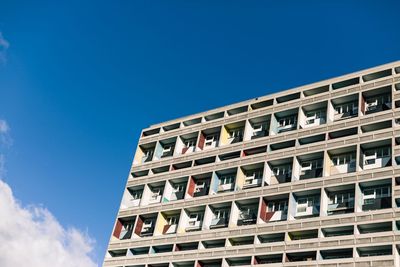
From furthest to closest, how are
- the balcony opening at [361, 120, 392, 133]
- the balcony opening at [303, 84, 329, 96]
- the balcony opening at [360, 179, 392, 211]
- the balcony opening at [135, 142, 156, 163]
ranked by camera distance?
the balcony opening at [135, 142, 156, 163], the balcony opening at [303, 84, 329, 96], the balcony opening at [361, 120, 392, 133], the balcony opening at [360, 179, 392, 211]

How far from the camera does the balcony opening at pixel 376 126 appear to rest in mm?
35812

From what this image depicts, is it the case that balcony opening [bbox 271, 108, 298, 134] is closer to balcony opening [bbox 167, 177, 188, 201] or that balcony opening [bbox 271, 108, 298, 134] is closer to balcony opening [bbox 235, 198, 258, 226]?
balcony opening [bbox 235, 198, 258, 226]

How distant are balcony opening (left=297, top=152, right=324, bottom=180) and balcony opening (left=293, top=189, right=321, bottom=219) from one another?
1216 millimetres

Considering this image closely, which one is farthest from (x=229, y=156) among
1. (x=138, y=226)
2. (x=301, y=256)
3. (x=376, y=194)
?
(x=376, y=194)

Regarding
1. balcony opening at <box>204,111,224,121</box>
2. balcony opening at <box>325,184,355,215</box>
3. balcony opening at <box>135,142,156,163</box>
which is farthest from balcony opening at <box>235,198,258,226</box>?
balcony opening at <box>135,142,156,163</box>

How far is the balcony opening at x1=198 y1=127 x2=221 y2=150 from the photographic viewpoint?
4519 cm

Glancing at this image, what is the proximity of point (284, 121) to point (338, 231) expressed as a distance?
38.4ft

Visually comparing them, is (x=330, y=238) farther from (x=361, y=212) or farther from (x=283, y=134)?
(x=283, y=134)

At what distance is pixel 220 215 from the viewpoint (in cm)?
4016

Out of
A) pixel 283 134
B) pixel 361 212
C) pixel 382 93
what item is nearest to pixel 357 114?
pixel 382 93

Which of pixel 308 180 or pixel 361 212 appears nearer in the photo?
pixel 361 212

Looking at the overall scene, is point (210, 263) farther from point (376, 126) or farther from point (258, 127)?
point (376, 126)

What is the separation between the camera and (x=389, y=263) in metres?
29.6

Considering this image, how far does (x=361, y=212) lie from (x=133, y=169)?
21.9 m
